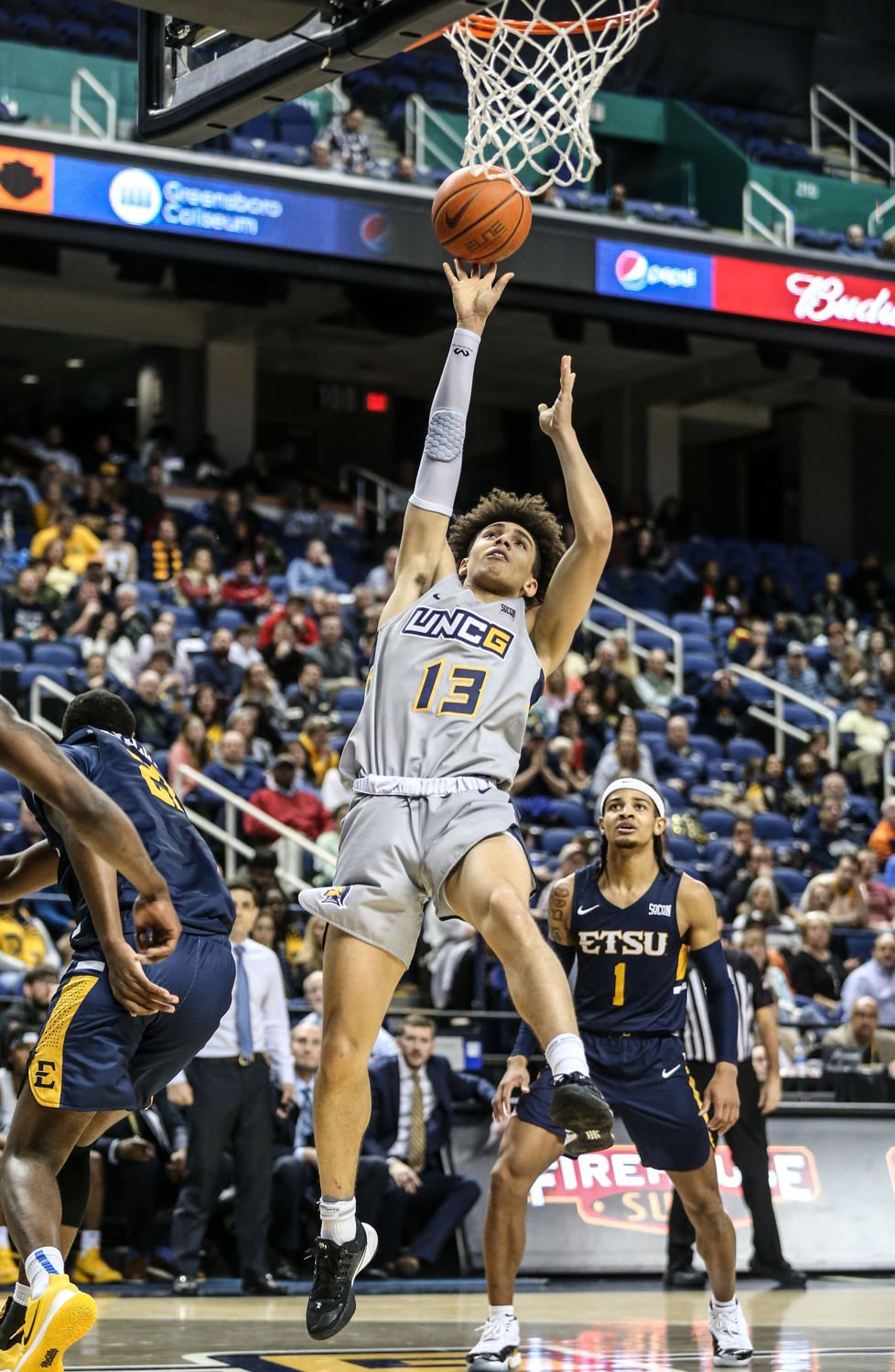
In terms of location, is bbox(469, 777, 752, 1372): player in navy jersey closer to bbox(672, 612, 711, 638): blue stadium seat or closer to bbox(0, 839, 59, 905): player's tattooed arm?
bbox(0, 839, 59, 905): player's tattooed arm

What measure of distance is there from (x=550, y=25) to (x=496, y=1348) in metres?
6.46

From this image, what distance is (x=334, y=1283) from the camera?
17.6ft

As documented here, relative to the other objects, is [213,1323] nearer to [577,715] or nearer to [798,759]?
[577,715]

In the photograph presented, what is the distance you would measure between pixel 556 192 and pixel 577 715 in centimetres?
629

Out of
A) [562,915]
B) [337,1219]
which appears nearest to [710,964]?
[562,915]

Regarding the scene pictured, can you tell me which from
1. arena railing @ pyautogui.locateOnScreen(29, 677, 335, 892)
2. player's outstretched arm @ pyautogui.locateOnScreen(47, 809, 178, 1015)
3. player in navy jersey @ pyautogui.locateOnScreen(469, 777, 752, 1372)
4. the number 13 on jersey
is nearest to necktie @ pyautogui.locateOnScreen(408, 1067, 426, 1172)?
arena railing @ pyautogui.locateOnScreen(29, 677, 335, 892)

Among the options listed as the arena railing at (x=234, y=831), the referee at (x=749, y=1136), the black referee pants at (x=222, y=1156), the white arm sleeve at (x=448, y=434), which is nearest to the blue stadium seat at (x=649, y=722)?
the arena railing at (x=234, y=831)

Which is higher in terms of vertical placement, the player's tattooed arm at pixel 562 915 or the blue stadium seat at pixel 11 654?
the blue stadium seat at pixel 11 654

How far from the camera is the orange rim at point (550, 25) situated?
28.4 feet

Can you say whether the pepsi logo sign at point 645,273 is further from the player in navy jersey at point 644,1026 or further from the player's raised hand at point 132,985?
the player's raised hand at point 132,985

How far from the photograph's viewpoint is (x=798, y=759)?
59.8ft

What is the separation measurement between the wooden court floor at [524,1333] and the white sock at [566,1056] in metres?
1.68

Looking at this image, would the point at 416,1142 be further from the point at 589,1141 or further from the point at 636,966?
the point at 589,1141

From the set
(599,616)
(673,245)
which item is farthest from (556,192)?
(599,616)
